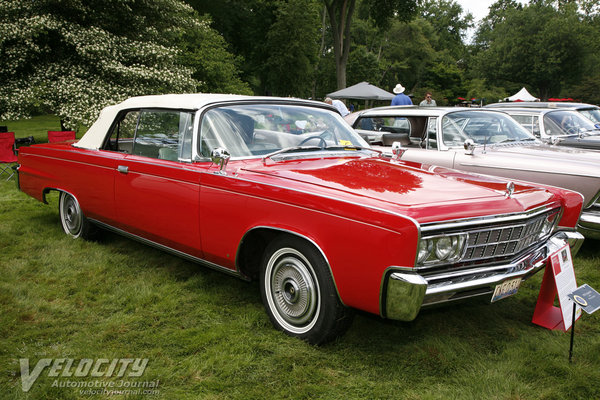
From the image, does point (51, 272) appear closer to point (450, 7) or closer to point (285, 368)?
point (285, 368)

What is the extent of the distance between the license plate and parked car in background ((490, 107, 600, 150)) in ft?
16.4

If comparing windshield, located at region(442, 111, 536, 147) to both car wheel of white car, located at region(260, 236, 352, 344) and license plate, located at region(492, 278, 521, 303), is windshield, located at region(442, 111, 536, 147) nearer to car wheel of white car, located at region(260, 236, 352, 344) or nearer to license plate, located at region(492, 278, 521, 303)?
license plate, located at region(492, 278, 521, 303)

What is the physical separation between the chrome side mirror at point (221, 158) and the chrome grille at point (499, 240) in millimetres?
1745

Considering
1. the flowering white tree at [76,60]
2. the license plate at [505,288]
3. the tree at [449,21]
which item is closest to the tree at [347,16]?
the flowering white tree at [76,60]

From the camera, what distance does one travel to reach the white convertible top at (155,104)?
A: 3.95 m

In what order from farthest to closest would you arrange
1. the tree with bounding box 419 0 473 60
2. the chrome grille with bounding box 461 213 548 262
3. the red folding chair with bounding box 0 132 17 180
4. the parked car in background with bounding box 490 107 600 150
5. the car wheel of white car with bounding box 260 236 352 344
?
the tree with bounding box 419 0 473 60 → the red folding chair with bounding box 0 132 17 180 → the parked car in background with bounding box 490 107 600 150 → the car wheel of white car with bounding box 260 236 352 344 → the chrome grille with bounding box 461 213 548 262

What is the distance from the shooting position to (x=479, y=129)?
632 cm

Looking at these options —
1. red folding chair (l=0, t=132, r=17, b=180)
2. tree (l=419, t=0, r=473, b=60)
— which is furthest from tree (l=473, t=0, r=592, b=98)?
red folding chair (l=0, t=132, r=17, b=180)

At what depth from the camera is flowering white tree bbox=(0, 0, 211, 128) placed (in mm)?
11875

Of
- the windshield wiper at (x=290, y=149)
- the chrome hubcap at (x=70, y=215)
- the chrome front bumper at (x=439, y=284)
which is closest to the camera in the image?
the chrome front bumper at (x=439, y=284)

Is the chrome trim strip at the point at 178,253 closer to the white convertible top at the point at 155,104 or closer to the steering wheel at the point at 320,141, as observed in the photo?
the white convertible top at the point at 155,104

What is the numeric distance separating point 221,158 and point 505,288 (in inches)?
82.1

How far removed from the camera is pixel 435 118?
6250 mm

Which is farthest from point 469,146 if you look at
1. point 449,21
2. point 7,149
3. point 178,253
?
point 449,21
